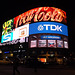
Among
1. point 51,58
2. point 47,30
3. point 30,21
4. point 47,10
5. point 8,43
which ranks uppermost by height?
point 47,10

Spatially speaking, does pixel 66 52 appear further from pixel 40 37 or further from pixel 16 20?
pixel 16 20

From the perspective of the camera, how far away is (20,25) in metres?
45.0

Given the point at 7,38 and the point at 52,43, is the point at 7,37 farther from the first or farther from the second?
the point at 52,43

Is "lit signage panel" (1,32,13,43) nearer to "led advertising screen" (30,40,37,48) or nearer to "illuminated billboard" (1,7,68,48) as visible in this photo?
"illuminated billboard" (1,7,68,48)

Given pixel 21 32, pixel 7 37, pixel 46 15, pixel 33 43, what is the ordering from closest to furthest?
pixel 33 43, pixel 46 15, pixel 21 32, pixel 7 37

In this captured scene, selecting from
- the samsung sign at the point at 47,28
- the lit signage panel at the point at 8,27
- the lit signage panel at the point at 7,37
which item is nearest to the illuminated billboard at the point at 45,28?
the samsung sign at the point at 47,28

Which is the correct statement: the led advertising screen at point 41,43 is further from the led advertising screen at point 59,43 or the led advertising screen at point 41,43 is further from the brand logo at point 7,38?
the brand logo at point 7,38

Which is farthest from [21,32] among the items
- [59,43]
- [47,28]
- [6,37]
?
[59,43]

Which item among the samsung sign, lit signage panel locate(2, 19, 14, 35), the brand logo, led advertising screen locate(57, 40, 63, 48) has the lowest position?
led advertising screen locate(57, 40, 63, 48)

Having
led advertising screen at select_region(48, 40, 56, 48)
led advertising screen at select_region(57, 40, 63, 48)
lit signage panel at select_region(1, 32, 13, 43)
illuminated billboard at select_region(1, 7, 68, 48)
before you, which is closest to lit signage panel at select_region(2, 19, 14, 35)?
lit signage panel at select_region(1, 32, 13, 43)

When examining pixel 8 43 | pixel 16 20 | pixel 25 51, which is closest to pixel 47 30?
pixel 25 51

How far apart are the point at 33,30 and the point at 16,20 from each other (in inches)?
472

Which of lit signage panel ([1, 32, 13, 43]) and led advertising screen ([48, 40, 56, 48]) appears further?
lit signage panel ([1, 32, 13, 43])

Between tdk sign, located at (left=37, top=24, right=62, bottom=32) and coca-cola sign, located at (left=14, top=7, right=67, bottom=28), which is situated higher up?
coca-cola sign, located at (left=14, top=7, right=67, bottom=28)
